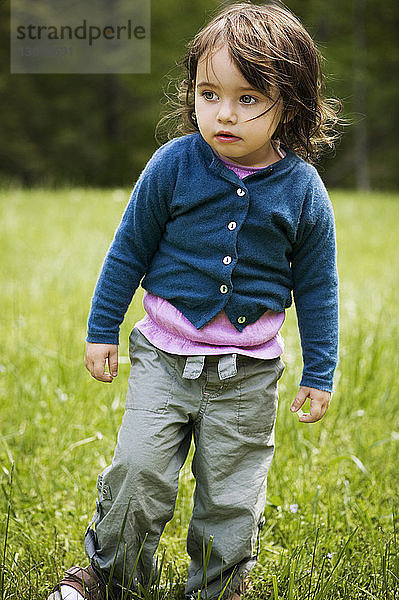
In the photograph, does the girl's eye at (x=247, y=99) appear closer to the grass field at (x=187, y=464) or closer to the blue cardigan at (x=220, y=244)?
the blue cardigan at (x=220, y=244)

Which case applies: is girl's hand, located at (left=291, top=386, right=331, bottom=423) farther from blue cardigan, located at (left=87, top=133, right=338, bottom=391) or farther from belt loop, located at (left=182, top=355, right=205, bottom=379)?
belt loop, located at (left=182, top=355, right=205, bottom=379)

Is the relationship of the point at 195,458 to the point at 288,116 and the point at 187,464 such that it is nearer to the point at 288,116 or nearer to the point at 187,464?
the point at 187,464

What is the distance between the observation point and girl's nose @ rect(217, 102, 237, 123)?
6.02ft

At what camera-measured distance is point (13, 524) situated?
2396mm

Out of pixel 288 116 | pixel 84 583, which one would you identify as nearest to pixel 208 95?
pixel 288 116

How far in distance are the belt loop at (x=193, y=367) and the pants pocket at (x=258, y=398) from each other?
13 centimetres

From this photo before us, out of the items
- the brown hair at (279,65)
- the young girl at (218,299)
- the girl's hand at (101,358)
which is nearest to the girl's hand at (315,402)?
the young girl at (218,299)

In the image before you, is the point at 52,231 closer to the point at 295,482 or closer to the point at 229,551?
the point at 295,482

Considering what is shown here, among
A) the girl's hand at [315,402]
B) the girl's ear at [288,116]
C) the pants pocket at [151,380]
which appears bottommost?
the girl's hand at [315,402]

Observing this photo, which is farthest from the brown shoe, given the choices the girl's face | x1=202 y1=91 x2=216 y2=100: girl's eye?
x1=202 y1=91 x2=216 y2=100: girl's eye

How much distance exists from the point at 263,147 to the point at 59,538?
131 centimetres

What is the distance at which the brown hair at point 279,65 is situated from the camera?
184cm

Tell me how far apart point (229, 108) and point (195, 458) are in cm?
90

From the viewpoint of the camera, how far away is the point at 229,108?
184 cm
